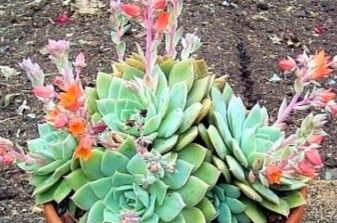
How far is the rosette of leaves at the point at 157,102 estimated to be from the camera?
4.91 feet

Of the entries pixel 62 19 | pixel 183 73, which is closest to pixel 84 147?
pixel 183 73

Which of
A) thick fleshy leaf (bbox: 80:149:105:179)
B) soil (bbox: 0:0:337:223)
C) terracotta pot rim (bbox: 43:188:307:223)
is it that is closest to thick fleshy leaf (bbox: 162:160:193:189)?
thick fleshy leaf (bbox: 80:149:105:179)

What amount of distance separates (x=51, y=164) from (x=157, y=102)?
21cm

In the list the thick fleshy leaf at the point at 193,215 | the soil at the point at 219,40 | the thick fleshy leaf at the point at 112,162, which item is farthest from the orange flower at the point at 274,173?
the soil at the point at 219,40

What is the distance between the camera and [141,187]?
1474 mm

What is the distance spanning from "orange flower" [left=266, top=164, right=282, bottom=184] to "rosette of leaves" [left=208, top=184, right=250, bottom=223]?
0.22ft

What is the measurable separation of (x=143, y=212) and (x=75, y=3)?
181 centimetres

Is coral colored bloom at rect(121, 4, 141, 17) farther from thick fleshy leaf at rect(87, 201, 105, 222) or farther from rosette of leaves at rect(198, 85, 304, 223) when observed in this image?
thick fleshy leaf at rect(87, 201, 105, 222)

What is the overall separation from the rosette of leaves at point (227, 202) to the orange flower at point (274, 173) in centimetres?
7

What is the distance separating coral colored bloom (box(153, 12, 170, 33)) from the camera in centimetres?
153

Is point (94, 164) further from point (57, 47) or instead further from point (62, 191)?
point (57, 47)

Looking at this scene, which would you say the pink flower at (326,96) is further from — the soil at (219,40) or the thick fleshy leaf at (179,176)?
the soil at (219,40)

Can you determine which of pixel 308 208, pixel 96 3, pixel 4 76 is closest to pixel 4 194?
pixel 4 76

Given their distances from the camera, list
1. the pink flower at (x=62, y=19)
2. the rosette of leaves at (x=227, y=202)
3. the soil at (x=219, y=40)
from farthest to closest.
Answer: the pink flower at (x=62, y=19) < the soil at (x=219, y=40) < the rosette of leaves at (x=227, y=202)
